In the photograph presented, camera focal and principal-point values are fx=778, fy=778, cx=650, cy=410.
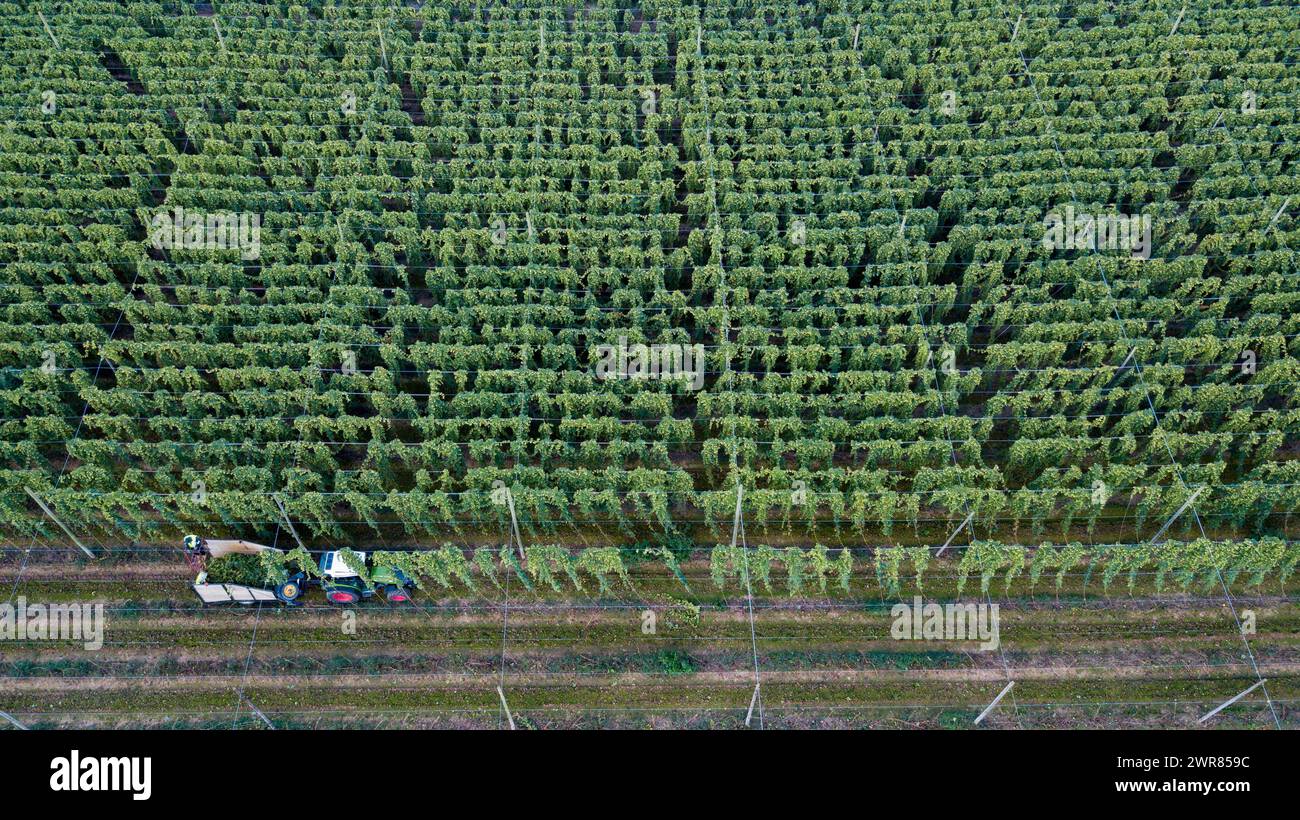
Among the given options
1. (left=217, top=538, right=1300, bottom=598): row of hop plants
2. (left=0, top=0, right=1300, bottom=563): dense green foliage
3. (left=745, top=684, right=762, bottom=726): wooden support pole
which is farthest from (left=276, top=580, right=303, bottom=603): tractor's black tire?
(left=745, top=684, right=762, bottom=726): wooden support pole

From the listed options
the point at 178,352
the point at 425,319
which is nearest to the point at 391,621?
the point at 425,319

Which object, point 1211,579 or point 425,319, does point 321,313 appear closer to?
point 425,319

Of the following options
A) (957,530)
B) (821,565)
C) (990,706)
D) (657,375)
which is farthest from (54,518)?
(990,706)

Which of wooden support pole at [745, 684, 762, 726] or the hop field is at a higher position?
the hop field

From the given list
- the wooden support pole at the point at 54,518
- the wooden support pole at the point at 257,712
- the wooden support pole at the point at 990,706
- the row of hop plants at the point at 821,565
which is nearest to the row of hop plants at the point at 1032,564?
the row of hop plants at the point at 821,565

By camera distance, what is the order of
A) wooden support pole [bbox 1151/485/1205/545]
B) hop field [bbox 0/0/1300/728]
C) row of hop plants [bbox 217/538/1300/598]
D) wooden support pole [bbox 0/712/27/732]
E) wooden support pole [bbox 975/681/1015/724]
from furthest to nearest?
wooden support pole [bbox 1151/485/1205/545]
hop field [bbox 0/0/1300/728]
row of hop plants [bbox 217/538/1300/598]
wooden support pole [bbox 0/712/27/732]
wooden support pole [bbox 975/681/1015/724]

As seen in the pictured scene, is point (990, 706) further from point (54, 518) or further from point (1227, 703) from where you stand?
point (54, 518)

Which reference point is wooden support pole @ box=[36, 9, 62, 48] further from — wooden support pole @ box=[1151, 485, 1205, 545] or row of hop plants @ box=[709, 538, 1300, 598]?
wooden support pole @ box=[1151, 485, 1205, 545]
